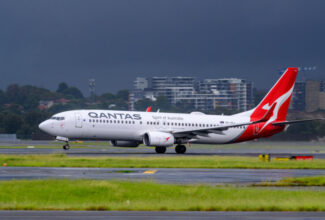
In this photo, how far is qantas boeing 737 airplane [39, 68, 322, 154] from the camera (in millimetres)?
54312

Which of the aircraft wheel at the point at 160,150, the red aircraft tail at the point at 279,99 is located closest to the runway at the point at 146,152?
the aircraft wheel at the point at 160,150

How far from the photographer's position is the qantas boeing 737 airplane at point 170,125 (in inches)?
2138

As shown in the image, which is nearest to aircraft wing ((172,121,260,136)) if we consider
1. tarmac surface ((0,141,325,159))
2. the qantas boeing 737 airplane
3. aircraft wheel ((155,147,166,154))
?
the qantas boeing 737 airplane

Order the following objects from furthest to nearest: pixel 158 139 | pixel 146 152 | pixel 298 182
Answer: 1. pixel 146 152
2. pixel 158 139
3. pixel 298 182

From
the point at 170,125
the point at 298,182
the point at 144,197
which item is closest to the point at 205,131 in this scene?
the point at 170,125

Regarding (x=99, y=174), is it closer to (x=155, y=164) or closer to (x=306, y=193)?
(x=155, y=164)

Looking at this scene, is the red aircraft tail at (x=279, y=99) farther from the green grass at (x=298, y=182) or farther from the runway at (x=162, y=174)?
the green grass at (x=298, y=182)

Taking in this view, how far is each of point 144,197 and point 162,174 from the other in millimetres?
9725

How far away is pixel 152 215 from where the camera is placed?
18.6 metres

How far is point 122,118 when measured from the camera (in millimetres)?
55031

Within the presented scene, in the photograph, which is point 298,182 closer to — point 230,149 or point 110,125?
point 110,125

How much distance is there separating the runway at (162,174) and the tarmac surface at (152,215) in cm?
881

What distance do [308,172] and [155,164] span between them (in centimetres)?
939

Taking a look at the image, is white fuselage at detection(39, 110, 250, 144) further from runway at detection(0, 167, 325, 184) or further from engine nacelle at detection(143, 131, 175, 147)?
runway at detection(0, 167, 325, 184)
